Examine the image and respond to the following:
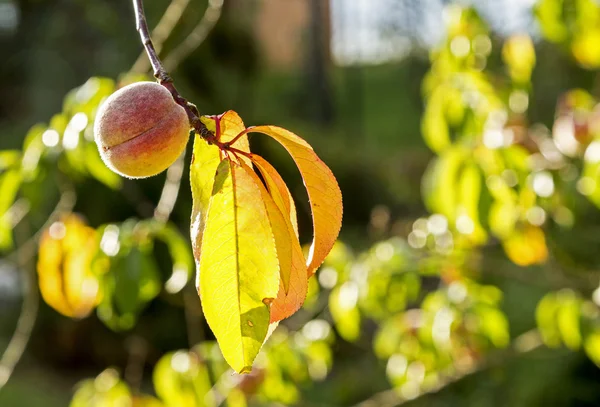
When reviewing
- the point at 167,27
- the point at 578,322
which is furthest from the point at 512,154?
the point at 167,27

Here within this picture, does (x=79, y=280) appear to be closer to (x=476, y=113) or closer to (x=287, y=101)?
(x=476, y=113)

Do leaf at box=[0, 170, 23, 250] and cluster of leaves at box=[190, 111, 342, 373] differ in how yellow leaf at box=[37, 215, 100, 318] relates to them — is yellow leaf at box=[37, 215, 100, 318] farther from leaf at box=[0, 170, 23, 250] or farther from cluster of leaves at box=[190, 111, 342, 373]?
cluster of leaves at box=[190, 111, 342, 373]

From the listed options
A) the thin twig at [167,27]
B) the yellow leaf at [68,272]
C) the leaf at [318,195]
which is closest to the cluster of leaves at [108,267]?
the yellow leaf at [68,272]

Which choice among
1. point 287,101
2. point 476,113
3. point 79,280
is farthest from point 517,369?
point 287,101

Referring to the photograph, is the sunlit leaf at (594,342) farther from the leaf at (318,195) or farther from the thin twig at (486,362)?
the leaf at (318,195)

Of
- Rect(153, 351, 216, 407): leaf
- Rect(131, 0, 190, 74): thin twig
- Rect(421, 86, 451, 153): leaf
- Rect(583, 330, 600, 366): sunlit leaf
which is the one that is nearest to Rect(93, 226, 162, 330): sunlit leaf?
Rect(131, 0, 190, 74): thin twig

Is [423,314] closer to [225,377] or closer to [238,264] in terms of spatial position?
[225,377]
